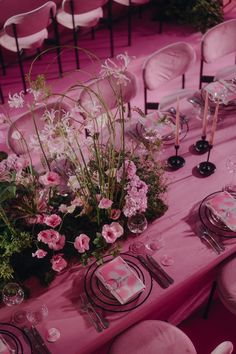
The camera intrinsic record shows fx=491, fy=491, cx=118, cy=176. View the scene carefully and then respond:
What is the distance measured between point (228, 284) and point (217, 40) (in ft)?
7.06

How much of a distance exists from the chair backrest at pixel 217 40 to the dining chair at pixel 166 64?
21 centimetres

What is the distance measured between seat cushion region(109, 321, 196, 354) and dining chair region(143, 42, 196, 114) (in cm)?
→ 183

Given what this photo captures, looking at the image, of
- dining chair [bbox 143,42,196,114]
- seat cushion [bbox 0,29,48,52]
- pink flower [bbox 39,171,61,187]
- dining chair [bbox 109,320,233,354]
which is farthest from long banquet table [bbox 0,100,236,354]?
seat cushion [bbox 0,29,48,52]

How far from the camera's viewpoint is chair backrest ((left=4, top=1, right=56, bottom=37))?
4121mm

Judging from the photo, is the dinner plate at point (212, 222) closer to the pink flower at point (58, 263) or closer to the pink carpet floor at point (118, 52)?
the pink flower at point (58, 263)

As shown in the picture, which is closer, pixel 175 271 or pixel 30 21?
pixel 175 271

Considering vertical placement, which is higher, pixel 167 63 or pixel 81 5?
pixel 81 5

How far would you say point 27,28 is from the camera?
4.27 m

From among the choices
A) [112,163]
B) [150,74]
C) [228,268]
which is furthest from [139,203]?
[150,74]

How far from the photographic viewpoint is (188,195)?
9.37 ft

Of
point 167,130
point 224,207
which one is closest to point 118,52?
point 167,130

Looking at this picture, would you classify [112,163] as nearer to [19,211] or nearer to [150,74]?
[19,211]

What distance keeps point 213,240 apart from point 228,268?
33 centimetres

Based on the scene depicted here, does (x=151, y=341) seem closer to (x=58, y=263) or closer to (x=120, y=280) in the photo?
(x=120, y=280)
